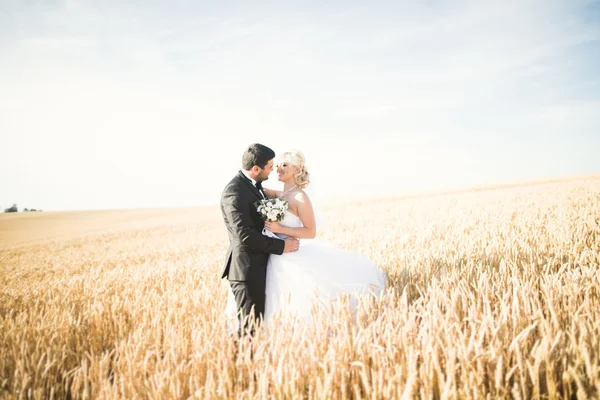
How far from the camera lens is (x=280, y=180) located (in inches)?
159

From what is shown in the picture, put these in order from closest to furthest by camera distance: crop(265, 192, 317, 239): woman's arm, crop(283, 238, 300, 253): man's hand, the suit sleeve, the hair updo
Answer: the suit sleeve → crop(283, 238, 300, 253): man's hand → crop(265, 192, 317, 239): woman's arm → the hair updo

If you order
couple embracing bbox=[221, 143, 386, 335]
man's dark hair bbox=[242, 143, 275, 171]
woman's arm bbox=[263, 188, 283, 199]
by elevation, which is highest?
man's dark hair bbox=[242, 143, 275, 171]

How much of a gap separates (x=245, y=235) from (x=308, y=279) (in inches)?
36.9

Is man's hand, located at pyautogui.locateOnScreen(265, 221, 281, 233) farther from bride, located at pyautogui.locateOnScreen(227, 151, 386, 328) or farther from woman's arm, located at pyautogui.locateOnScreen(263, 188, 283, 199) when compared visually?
woman's arm, located at pyautogui.locateOnScreen(263, 188, 283, 199)

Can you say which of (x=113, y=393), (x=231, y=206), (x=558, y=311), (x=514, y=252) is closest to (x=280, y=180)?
(x=231, y=206)

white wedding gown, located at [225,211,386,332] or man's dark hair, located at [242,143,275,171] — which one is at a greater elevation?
man's dark hair, located at [242,143,275,171]

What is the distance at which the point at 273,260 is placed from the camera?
11.8 ft

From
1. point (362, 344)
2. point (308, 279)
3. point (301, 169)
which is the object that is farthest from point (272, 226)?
point (362, 344)

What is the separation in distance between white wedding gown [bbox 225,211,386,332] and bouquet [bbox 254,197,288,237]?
332 mm

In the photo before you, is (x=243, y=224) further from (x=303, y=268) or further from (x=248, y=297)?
(x=303, y=268)

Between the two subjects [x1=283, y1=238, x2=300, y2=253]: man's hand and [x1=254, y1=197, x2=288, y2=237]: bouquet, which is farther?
[x1=283, y1=238, x2=300, y2=253]: man's hand

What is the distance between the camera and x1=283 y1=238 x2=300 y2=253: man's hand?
3567 millimetres

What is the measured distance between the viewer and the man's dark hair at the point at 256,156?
11.0ft

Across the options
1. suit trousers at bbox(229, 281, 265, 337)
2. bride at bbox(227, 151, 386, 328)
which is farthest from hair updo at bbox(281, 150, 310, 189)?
suit trousers at bbox(229, 281, 265, 337)
